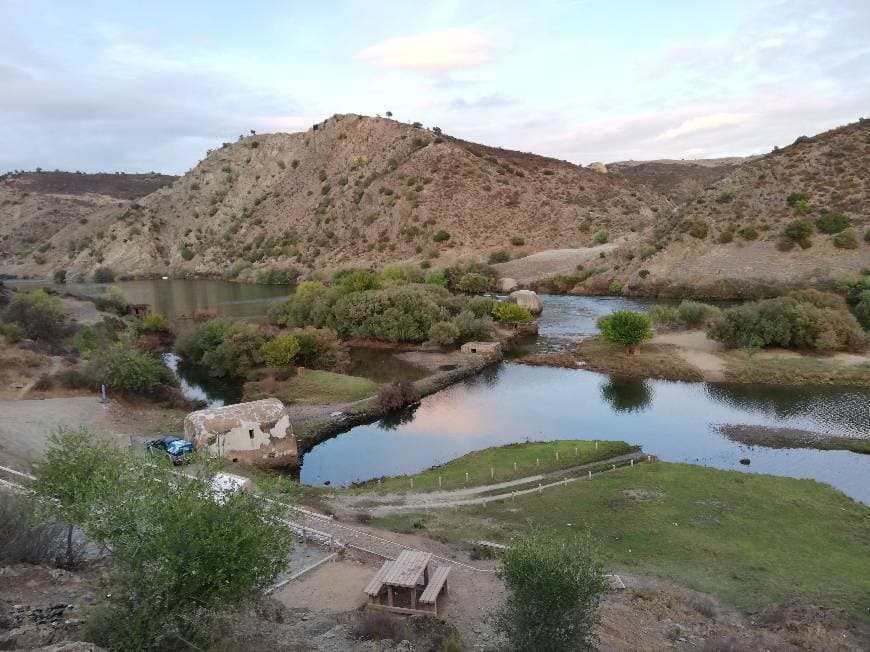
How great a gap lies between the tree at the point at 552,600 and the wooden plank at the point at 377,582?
15.2ft

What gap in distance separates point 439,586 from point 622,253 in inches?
3221

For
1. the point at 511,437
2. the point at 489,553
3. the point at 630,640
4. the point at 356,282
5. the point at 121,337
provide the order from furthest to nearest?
1. the point at 356,282
2. the point at 121,337
3. the point at 511,437
4. the point at 489,553
5. the point at 630,640

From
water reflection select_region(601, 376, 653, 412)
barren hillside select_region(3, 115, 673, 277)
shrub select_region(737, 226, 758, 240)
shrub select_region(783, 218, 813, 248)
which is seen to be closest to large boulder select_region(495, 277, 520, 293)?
barren hillside select_region(3, 115, 673, 277)

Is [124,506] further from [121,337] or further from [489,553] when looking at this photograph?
[121,337]

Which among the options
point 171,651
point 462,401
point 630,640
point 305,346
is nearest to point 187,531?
point 171,651

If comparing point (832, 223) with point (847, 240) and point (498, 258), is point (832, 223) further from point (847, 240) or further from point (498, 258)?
point (498, 258)

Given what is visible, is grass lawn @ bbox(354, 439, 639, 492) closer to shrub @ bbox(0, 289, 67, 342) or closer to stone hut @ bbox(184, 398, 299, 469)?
stone hut @ bbox(184, 398, 299, 469)

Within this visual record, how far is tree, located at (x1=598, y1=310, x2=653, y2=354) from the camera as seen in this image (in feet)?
168

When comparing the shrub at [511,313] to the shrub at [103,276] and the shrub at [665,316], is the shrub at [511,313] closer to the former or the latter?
the shrub at [665,316]

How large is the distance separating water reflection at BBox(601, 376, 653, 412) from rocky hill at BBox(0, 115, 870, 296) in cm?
3838

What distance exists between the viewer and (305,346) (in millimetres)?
51031

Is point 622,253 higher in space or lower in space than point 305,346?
higher

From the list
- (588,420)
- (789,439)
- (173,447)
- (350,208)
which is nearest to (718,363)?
(789,439)

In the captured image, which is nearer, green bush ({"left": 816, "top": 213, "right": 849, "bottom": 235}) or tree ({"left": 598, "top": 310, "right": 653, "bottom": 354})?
tree ({"left": 598, "top": 310, "right": 653, "bottom": 354})
